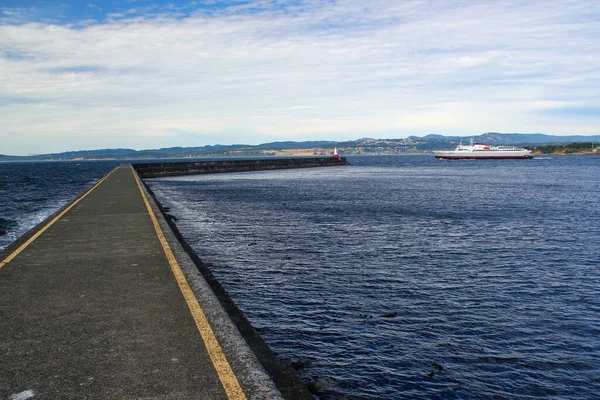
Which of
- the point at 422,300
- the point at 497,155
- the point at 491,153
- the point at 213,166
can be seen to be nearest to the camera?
the point at 422,300

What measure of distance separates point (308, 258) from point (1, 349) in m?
10.6

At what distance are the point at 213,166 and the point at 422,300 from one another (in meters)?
82.8

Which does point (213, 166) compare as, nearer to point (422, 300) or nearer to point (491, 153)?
point (422, 300)

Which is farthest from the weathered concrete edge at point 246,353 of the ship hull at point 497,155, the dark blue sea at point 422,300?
the ship hull at point 497,155

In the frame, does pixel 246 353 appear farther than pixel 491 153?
No

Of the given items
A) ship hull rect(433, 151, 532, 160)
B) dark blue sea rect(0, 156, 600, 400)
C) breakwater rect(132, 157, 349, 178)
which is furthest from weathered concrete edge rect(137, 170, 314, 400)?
ship hull rect(433, 151, 532, 160)

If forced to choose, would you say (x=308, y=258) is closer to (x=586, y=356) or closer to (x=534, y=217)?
(x=586, y=356)

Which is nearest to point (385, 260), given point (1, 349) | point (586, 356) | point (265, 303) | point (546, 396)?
point (265, 303)

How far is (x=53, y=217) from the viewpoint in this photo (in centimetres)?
1831

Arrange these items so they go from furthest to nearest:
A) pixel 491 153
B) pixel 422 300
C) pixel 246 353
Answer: pixel 491 153, pixel 422 300, pixel 246 353

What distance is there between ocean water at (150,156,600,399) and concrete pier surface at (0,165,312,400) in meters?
1.93

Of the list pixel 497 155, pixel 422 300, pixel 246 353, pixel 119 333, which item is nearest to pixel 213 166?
pixel 422 300

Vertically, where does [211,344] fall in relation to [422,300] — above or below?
above

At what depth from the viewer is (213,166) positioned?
91.9m
